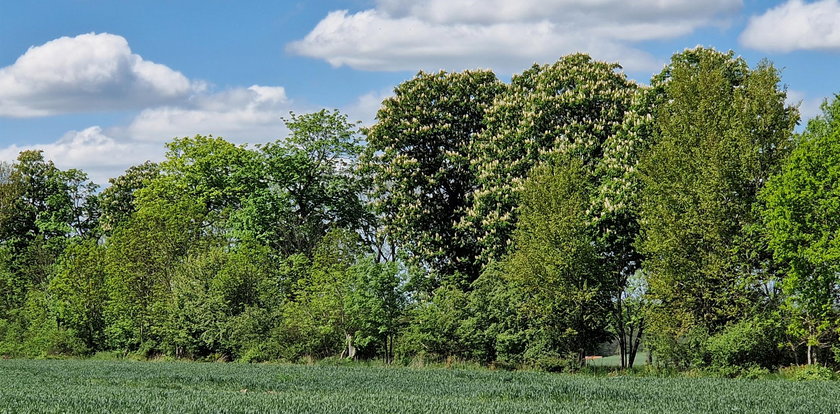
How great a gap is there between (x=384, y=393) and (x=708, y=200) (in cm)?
1716

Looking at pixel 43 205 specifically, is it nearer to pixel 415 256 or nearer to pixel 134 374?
pixel 415 256

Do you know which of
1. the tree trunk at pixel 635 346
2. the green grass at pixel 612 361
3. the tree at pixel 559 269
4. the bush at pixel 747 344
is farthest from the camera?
the tree trunk at pixel 635 346

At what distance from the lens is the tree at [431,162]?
161 ft

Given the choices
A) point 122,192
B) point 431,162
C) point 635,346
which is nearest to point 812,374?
point 635,346

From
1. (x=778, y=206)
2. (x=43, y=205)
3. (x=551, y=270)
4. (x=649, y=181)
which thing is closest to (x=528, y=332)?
(x=551, y=270)

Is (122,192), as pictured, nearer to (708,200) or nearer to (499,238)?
(499,238)

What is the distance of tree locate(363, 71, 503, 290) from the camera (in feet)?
161

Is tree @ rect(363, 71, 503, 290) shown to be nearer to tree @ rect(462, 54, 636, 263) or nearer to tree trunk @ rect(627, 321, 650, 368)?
tree @ rect(462, 54, 636, 263)

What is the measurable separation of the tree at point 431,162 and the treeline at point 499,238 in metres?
0.13

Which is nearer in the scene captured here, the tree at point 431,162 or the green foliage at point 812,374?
the green foliage at point 812,374

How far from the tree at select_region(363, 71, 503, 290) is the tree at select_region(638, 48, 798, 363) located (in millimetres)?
13737

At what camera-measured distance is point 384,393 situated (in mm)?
25109

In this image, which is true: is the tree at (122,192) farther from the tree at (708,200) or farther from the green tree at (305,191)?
the tree at (708,200)

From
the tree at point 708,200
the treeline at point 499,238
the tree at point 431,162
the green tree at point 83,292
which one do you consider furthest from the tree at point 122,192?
the tree at point 708,200
